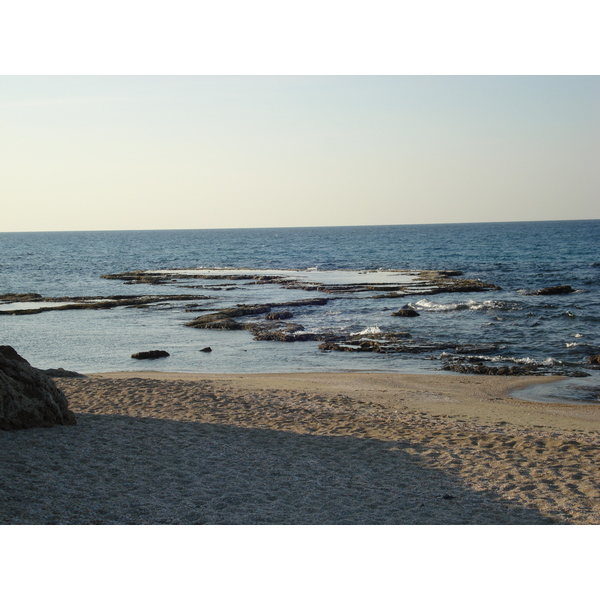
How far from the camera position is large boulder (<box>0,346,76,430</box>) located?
892 cm

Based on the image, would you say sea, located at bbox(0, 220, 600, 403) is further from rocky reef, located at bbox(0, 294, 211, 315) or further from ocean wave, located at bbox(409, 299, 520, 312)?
rocky reef, located at bbox(0, 294, 211, 315)

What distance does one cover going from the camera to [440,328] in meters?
25.0

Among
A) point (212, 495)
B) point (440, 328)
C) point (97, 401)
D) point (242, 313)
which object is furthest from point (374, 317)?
point (212, 495)

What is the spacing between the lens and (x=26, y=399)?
30.1 ft

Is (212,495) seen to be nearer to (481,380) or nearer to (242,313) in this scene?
(481,380)

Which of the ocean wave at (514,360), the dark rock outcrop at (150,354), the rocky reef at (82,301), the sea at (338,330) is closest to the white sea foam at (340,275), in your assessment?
the sea at (338,330)

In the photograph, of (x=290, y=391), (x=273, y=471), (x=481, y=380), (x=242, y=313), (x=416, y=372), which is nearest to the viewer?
(x=273, y=471)

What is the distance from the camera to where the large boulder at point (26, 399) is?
8922 millimetres

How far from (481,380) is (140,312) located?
2176 centimetres

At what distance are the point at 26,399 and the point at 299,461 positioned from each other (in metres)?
4.50

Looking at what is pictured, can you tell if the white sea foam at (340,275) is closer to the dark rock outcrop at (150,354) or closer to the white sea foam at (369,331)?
the white sea foam at (369,331)

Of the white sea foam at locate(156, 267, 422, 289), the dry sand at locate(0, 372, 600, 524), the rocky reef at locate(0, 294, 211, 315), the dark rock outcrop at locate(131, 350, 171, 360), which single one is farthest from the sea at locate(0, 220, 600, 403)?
the dry sand at locate(0, 372, 600, 524)

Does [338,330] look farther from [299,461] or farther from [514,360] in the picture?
[299,461]

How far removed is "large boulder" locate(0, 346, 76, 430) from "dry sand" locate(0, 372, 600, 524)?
248 mm
